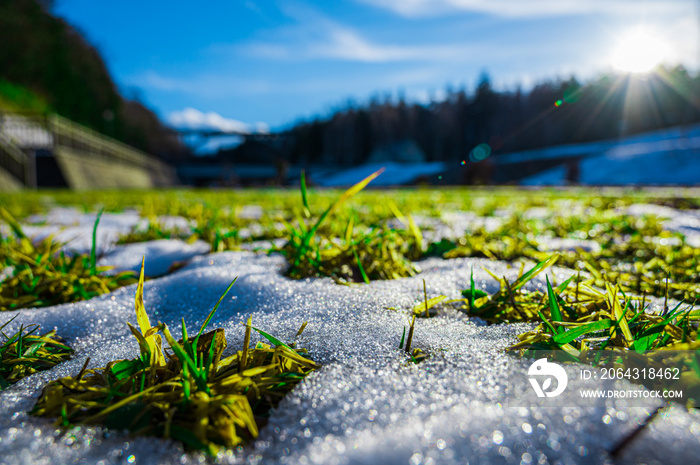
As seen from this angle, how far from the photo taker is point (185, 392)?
0.54 metres

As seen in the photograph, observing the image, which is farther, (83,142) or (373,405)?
(83,142)

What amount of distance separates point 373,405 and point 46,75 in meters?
34.2

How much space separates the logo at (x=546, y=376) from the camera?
1.78 ft

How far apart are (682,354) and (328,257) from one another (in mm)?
882

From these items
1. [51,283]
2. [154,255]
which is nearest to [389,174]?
[154,255]

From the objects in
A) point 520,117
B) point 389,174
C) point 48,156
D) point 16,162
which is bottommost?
point 16,162

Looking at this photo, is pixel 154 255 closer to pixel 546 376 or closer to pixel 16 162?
pixel 546 376

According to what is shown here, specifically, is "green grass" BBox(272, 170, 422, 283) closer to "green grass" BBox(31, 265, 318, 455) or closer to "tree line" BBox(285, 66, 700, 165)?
"green grass" BBox(31, 265, 318, 455)

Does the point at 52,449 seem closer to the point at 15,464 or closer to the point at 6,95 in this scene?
the point at 15,464

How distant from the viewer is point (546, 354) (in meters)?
0.64

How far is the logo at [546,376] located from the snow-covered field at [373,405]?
12 millimetres

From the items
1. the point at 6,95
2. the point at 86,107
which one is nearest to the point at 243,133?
the point at 86,107

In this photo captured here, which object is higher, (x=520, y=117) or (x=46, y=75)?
(x=520, y=117)

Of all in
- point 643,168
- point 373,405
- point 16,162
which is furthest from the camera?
point 643,168
